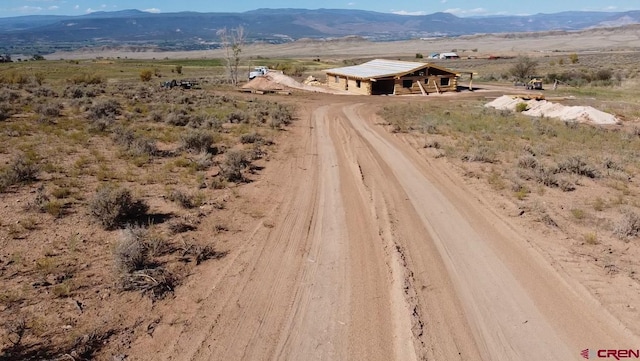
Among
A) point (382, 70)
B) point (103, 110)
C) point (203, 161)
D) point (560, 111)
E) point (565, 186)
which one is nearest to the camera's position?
point (565, 186)

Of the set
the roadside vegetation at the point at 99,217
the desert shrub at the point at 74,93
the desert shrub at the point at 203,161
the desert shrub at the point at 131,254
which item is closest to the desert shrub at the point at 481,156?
the roadside vegetation at the point at 99,217

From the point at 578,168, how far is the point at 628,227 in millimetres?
6536

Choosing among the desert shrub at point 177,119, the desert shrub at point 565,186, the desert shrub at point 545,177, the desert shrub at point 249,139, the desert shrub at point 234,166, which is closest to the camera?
the desert shrub at point 565,186

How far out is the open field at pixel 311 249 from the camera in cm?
716

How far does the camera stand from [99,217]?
37.3 feet

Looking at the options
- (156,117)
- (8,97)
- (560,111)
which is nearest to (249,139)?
(156,117)

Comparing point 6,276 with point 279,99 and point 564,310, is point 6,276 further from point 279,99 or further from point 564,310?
point 279,99

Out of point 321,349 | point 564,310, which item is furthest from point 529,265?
point 321,349

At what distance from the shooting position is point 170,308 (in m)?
7.89

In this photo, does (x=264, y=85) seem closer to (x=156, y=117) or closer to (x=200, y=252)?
(x=156, y=117)

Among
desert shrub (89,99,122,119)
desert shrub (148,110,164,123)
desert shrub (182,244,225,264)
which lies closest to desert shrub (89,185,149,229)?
desert shrub (182,244,225,264)

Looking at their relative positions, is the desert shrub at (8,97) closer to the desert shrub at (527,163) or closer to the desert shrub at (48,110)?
the desert shrub at (48,110)

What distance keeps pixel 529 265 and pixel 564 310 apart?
1719mm

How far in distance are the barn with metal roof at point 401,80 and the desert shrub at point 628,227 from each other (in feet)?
120
